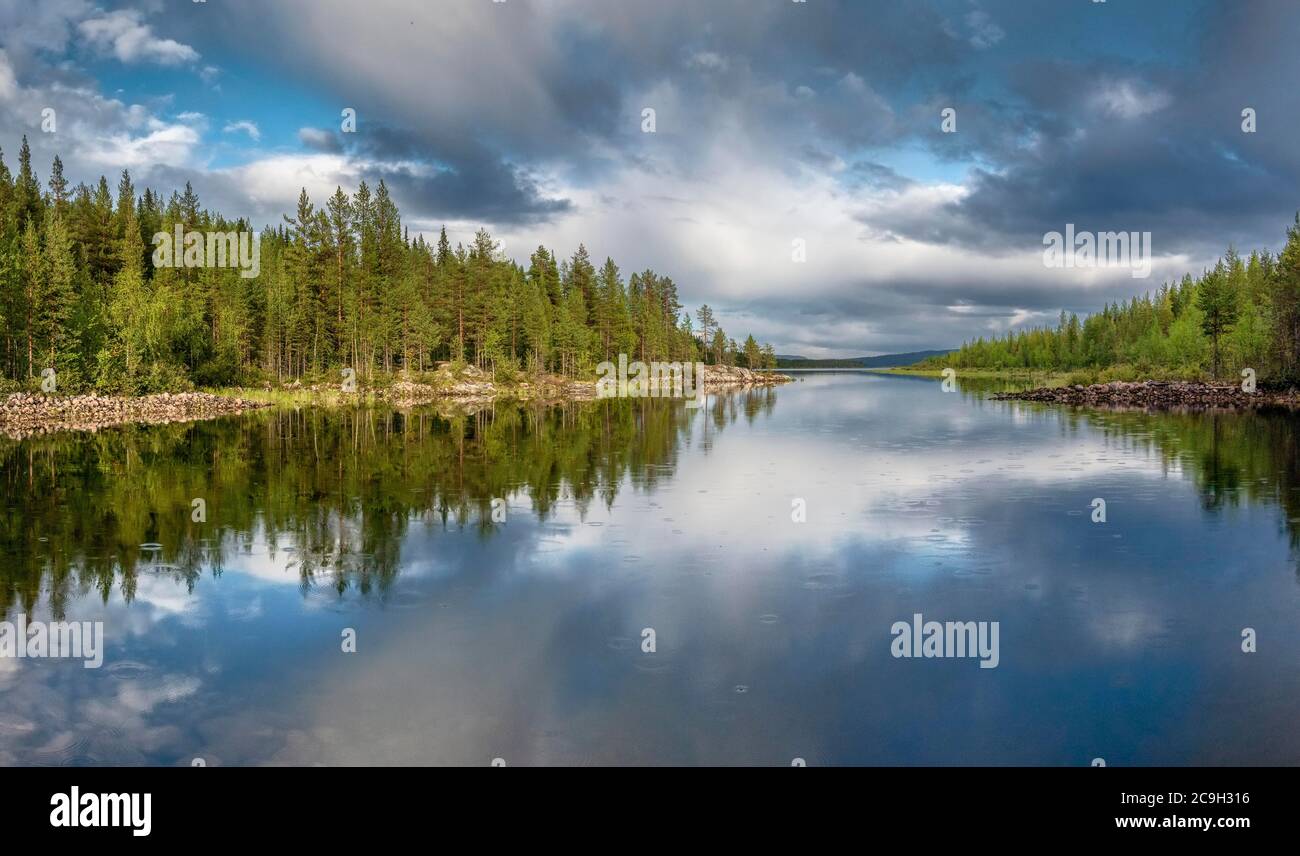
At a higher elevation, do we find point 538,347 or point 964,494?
point 538,347

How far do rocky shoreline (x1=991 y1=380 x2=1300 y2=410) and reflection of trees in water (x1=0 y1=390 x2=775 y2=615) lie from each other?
5330cm

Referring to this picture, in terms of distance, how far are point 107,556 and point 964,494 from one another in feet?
77.2

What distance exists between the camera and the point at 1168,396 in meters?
84.4

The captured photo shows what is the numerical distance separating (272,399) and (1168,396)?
94.3 meters

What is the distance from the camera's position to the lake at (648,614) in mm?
9266

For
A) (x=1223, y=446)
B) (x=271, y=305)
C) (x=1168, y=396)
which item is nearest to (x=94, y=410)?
(x=271, y=305)

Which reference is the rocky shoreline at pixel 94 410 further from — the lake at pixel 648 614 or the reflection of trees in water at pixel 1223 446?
the reflection of trees in water at pixel 1223 446

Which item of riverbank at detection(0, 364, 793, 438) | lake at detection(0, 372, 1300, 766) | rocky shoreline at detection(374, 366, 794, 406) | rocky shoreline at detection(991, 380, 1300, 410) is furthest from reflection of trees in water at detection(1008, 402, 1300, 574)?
rocky shoreline at detection(374, 366, 794, 406)

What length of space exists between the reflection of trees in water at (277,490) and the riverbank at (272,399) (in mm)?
10512

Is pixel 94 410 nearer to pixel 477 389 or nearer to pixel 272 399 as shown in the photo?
pixel 272 399

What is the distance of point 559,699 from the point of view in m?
10.1

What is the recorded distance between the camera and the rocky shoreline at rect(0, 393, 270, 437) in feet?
172
